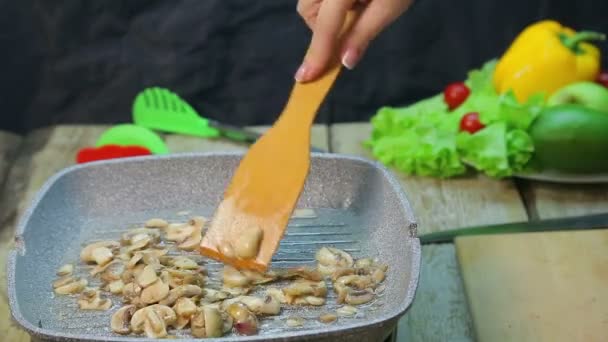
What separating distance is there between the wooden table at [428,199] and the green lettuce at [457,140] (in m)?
0.02

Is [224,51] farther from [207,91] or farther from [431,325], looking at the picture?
[431,325]

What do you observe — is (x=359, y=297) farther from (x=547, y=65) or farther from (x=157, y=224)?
(x=547, y=65)

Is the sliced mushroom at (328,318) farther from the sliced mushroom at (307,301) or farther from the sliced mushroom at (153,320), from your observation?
the sliced mushroom at (153,320)

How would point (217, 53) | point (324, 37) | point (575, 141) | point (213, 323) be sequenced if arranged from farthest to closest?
1. point (217, 53)
2. point (575, 141)
3. point (324, 37)
4. point (213, 323)

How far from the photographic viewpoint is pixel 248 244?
0.72 meters

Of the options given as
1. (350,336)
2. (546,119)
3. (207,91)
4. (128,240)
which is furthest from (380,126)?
(350,336)

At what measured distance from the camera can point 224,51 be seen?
1.32m

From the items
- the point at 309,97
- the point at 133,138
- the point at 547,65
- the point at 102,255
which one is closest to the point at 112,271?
the point at 102,255

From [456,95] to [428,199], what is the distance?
0.82ft

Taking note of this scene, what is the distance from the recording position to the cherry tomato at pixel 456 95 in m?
1.23

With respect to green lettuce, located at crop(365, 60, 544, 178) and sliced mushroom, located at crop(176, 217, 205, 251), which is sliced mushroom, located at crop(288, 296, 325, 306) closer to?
sliced mushroom, located at crop(176, 217, 205, 251)

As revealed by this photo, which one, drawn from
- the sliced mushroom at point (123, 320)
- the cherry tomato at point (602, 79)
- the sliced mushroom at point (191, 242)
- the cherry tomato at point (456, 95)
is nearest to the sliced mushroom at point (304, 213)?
the sliced mushroom at point (191, 242)

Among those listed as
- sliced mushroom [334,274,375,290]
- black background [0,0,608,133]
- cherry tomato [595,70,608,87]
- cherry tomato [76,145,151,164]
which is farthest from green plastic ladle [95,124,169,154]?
cherry tomato [595,70,608,87]

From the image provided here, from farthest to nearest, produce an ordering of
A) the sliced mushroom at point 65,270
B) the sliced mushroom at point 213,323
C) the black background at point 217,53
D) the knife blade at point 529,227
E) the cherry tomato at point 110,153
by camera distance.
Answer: the black background at point 217,53
the cherry tomato at point 110,153
the knife blade at point 529,227
the sliced mushroom at point 65,270
the sliced mushroom at point 213,323
